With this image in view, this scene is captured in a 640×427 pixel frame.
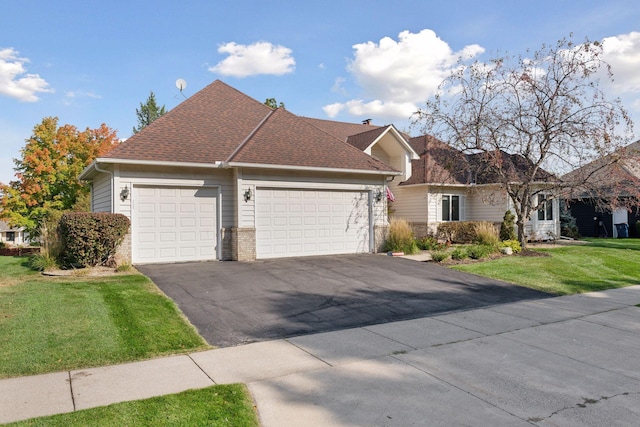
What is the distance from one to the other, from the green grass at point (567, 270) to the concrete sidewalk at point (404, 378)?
4330mm

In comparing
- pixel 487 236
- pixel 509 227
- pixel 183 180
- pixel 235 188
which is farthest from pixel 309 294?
pixel 509 227

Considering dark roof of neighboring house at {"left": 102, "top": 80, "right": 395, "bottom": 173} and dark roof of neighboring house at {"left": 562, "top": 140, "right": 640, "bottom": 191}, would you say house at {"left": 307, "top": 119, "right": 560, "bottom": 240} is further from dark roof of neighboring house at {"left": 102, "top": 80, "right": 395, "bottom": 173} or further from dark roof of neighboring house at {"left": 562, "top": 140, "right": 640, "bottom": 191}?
dark roof of neighboring house at {"left": 102, "top": 80, "right": 395, "bottom": 173}

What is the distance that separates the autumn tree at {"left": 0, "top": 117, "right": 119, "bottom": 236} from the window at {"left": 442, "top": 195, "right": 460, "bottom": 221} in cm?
1992

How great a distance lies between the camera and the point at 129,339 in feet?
20.0

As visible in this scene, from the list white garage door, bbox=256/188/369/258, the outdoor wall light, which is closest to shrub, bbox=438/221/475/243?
white garage door, bbox=256/188/369/258

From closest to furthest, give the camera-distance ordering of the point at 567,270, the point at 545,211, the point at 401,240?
the point at 567,270
the point at 401,240
the point at 545,211

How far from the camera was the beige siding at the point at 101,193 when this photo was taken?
13503mm

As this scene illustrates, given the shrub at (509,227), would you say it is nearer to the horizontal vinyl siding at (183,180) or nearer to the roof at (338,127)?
the roof at (338,127)

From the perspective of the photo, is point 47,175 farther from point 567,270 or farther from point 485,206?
→ point 567,270

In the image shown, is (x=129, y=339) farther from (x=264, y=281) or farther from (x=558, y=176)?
(x=558, y=176)

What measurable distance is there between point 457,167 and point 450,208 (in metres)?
2.11

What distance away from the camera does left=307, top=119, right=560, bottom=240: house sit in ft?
66.9

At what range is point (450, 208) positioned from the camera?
22.0m

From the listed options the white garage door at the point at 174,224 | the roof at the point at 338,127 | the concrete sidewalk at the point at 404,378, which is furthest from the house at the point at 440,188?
the concrete sidewalk at the point at 404,378
